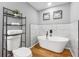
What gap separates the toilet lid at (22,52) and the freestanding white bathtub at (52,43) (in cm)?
27

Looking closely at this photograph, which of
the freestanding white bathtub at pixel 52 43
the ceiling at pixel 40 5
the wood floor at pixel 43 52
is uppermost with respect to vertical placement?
the ceiling at pixel 40 5

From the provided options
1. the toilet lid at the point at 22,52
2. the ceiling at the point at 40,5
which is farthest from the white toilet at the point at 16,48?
the ceiling at the point at 40,5

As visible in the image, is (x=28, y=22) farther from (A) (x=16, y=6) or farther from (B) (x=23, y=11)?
(A) (x=16, y=6)

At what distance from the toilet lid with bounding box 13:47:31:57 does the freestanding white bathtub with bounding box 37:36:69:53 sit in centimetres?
27

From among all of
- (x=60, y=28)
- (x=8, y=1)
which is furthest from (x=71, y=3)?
(x=8, y=1)

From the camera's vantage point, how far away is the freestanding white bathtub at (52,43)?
1386 mm

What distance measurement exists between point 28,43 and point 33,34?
19 centimetres

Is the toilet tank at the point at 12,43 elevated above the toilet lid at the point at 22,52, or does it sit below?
above

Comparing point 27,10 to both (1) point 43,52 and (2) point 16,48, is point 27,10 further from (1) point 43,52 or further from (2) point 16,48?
(1) point 43,52

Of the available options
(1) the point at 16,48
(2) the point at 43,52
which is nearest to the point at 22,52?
(1) the point at 16,48

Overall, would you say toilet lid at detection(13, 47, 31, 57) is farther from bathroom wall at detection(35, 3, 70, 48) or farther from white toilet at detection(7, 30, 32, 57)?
bathroom wall at detection(35, 3, 70, 48)

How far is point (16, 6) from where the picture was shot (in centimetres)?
132

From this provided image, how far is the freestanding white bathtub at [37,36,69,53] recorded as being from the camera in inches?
54.6

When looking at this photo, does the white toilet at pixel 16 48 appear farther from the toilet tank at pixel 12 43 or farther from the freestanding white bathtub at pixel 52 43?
the freestanding white bathtub at pixel 52 43
